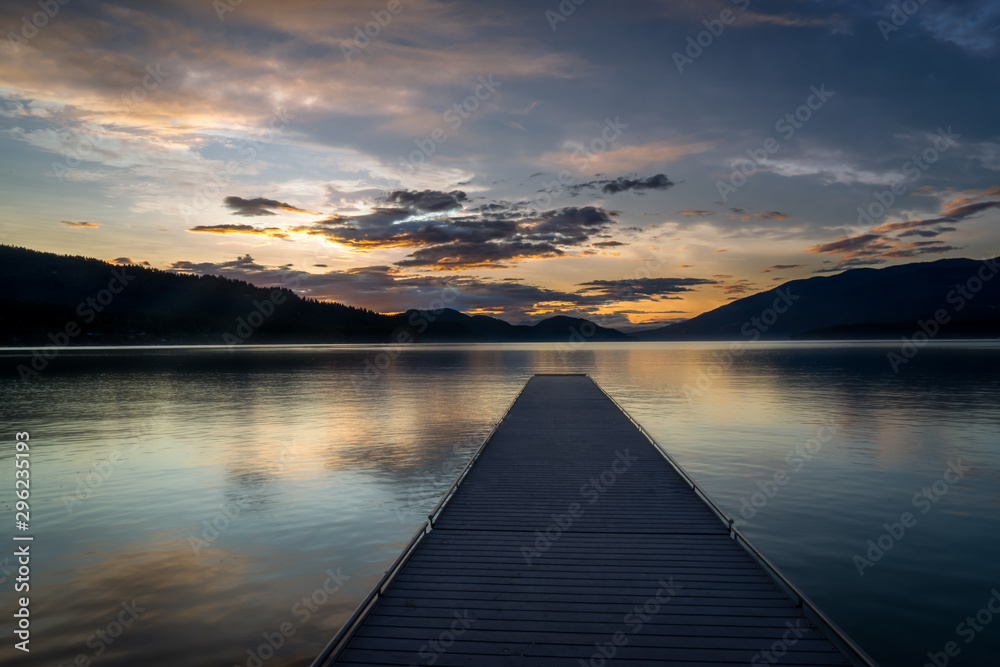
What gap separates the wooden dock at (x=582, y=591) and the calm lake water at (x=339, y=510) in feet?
5.29

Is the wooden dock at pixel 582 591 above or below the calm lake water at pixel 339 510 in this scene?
above

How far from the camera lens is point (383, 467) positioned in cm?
1689

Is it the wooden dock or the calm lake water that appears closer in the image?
the wooden dock

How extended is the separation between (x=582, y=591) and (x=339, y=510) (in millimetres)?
7822

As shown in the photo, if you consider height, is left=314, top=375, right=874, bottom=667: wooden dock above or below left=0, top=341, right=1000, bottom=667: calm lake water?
above

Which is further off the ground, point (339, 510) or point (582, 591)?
point (582, 591)

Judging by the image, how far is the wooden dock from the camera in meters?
5.66

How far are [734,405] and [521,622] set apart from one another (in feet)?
93.5

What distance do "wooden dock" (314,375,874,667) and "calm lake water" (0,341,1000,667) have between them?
1613mm

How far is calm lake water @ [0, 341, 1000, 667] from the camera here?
304 inches

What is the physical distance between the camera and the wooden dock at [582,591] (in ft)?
18.6

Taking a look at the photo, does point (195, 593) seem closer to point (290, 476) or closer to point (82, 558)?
point (82, 558)

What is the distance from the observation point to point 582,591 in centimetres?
699

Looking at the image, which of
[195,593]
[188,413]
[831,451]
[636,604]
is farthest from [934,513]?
[188,413]
